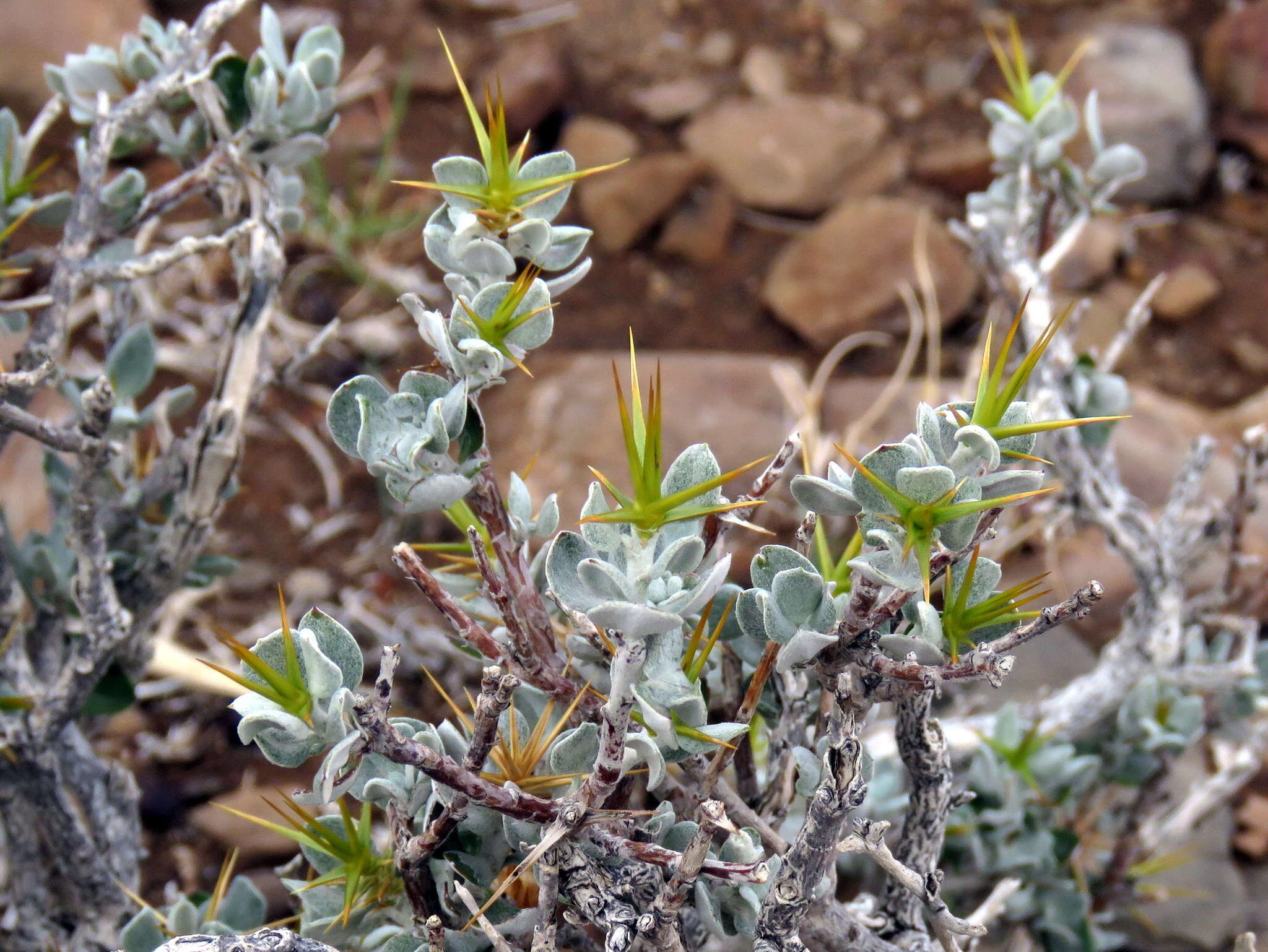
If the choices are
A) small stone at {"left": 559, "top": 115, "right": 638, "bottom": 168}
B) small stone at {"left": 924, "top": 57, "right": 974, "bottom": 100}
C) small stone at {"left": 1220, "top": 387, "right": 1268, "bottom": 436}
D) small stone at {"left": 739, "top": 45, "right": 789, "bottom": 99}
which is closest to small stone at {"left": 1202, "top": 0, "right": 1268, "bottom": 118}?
small stone at {"left": 924, "top": 57, "right": 974, "bottom": 100}

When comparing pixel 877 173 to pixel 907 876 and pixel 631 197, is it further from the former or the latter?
pixel 907 876

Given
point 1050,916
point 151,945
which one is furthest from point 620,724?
point 1050,916

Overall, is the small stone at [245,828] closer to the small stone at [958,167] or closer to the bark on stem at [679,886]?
the bark on stem at [679,886]

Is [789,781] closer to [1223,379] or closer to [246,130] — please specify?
[246,130]

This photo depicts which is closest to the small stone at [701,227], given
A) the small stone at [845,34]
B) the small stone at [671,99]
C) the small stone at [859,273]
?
the small stone at [859,273]

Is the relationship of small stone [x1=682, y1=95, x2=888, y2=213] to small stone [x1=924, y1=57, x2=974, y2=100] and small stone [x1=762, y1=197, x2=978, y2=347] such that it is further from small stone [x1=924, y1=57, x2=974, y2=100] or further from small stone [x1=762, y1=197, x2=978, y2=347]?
small stone [x1=924, y1=57, x2=974, y2=100]
